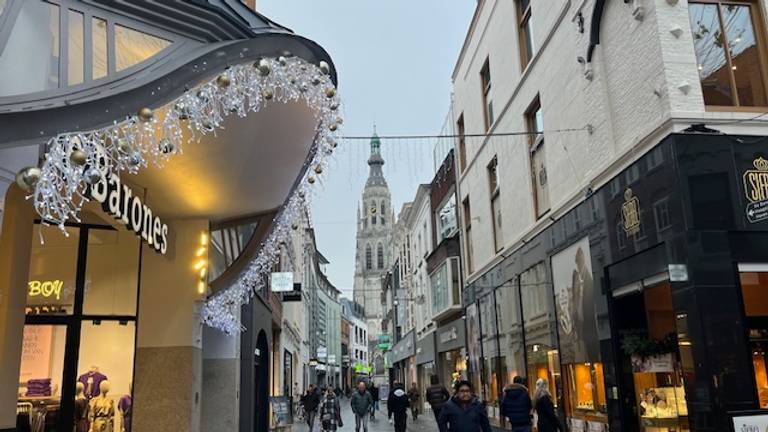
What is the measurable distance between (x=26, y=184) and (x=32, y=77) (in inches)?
37.3

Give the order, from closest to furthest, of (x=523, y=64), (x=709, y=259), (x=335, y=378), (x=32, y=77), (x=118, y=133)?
1. (x=32, y=77)
2. (x=118, y=133)
3. (x=709, y=259)
4. (x=523, y=64)
5. (x=335, y=378)

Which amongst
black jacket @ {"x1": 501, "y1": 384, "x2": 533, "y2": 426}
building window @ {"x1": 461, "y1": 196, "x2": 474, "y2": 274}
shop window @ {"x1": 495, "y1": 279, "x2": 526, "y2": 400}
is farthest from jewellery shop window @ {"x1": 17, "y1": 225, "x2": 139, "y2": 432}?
building window @ {"x1": 461, "y1": 196, "x2": 474, "y2": 274}

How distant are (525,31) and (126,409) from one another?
1143cm

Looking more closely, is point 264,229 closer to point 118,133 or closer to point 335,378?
point 118,133

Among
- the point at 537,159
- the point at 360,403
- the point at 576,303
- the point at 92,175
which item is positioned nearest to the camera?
the point at 92,175

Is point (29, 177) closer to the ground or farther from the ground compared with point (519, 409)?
farther from the ground

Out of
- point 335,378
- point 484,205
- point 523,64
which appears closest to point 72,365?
point 523,64

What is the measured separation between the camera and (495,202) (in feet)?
57.0

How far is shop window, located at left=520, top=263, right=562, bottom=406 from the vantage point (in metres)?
12.5

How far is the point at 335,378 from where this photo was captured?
89875mm

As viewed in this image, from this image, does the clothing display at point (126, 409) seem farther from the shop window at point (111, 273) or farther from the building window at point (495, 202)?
the building window at point (495, 202)

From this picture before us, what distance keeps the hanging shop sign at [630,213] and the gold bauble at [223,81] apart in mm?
6292

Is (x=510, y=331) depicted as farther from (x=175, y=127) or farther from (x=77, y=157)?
(x=77, y=157)

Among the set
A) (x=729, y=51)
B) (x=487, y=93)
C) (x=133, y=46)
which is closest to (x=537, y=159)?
(x=487, y=93)
